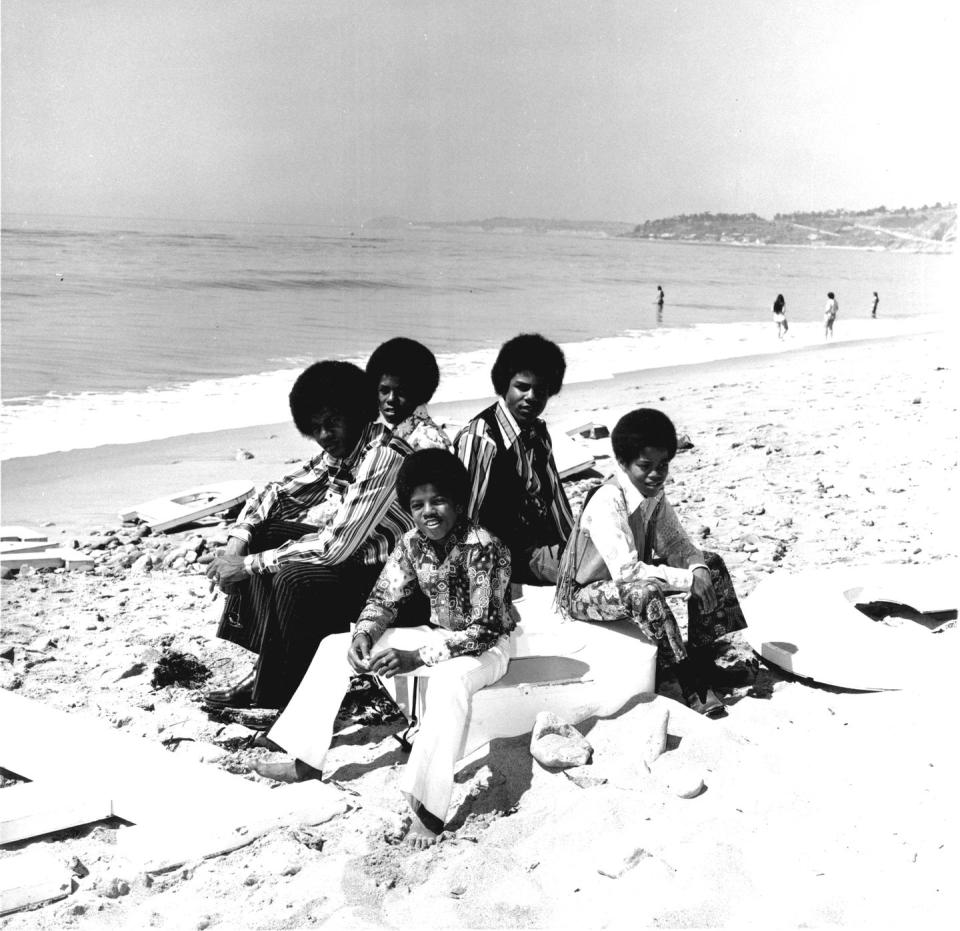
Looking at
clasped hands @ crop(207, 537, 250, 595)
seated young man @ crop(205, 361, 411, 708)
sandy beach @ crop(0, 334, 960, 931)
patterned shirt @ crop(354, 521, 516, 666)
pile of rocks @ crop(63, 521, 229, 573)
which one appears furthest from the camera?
pile of rocks @ crop(63, 521, 229, 573)

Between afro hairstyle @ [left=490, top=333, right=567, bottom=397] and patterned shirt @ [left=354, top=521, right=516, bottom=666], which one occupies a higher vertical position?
afro hairstyle @ [left=490, top=333, right=567, bottom=397]

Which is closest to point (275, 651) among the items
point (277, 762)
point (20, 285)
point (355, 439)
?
point (277, 762)

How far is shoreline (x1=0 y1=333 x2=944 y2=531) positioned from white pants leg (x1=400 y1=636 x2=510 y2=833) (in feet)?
16.2

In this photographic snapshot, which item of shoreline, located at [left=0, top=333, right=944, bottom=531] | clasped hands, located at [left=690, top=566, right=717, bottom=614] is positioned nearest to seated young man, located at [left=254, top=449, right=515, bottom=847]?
clasped hands, located at [left=690, top=566, right=717, bottom=614]

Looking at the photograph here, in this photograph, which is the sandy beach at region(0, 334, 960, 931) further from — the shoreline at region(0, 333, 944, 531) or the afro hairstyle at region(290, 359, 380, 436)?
the shoreline at region(0, 333, 944, 531)

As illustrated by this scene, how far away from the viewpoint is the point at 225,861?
3.28m

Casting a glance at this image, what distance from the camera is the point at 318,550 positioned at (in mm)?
4035

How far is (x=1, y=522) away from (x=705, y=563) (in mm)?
5803

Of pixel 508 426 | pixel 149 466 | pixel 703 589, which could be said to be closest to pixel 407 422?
pixel 508 426

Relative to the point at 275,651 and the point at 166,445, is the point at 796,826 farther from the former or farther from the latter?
the point at 166,445

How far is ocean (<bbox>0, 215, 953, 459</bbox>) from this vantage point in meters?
13.4

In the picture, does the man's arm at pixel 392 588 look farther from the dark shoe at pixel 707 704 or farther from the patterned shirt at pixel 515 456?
the dark shoe at pixel 707 704

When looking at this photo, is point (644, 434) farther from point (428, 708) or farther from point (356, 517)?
point (428, 708)

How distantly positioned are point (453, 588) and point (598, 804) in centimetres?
86
